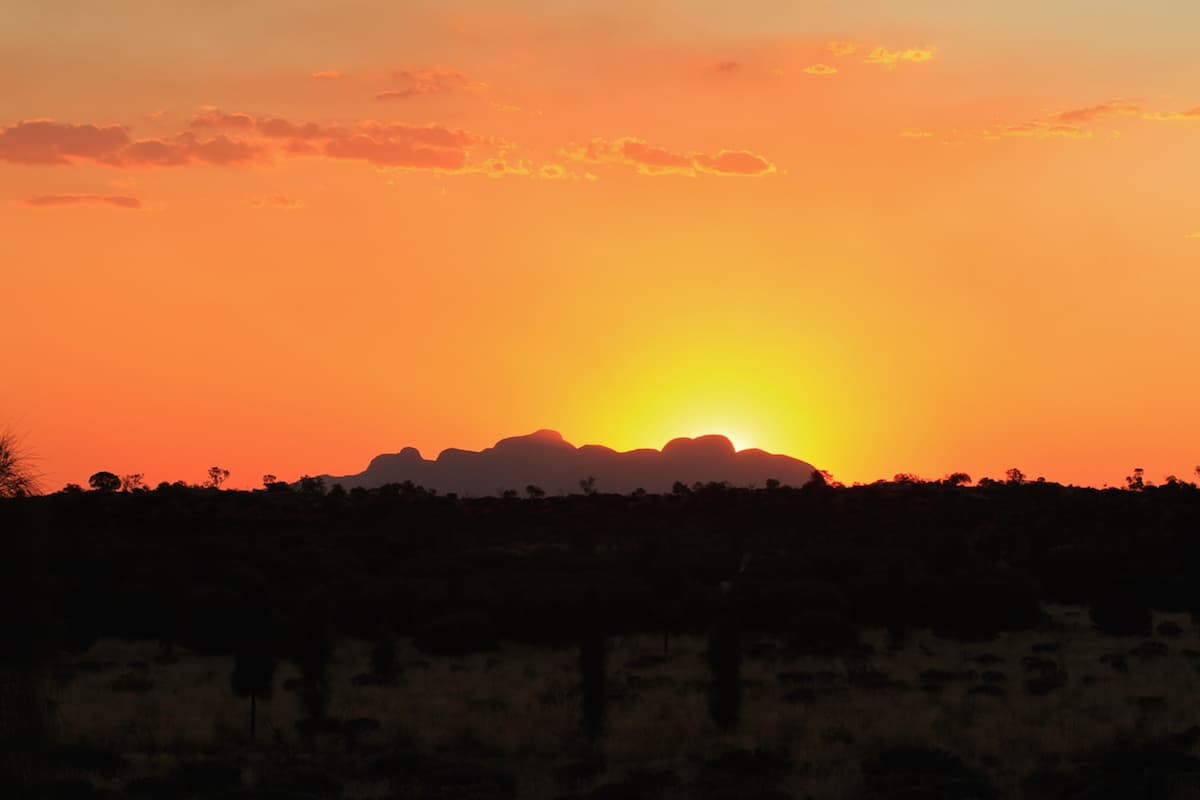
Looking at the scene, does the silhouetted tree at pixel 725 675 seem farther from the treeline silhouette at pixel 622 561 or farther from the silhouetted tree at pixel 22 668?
the silhouetted tree at pixel 22 668

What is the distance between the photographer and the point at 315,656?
3014 cm

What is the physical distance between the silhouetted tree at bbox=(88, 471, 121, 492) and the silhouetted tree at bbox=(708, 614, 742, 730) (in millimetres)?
81778

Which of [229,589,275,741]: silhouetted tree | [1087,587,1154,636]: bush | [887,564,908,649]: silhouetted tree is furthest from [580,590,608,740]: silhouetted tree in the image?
[1087,587,1154,636]: bush

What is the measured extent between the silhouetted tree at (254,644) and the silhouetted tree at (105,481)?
75.4 meters

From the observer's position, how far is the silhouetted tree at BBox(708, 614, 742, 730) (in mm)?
28797

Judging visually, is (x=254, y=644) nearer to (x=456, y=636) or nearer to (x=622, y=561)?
(x=456, y=636)

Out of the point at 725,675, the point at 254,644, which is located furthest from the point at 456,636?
the point at 725,675

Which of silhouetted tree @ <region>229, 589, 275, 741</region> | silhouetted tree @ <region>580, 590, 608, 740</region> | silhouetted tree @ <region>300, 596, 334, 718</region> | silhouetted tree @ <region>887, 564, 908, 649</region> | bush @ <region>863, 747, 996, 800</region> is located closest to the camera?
→ bush @ <region>863, 747, 996, 800</region>

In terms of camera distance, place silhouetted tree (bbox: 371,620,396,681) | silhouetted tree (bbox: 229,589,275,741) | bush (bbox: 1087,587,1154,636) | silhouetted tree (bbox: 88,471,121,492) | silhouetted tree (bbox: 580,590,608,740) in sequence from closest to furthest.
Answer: silhouetted tree (bbox: 580,590,608,740) < silhouetted tree (bbox: 229,589,275,741) < silhouetted tree (bbox: 371,620,396,681) < bush (bbox: 1087,587,1154,636) < silhouetted tree (bbox: 88,471,121,492)

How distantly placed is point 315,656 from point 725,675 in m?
9.38

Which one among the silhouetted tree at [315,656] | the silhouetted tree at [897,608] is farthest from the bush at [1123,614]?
the silhouetted tree at [315,656]

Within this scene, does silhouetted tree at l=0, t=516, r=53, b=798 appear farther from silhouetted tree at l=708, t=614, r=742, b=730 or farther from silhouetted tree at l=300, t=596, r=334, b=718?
silhouetted tree at l=708, t=614, r=742, b=730

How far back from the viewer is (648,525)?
263 feet

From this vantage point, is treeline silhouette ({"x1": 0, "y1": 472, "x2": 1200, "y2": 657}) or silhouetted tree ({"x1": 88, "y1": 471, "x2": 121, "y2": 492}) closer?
treeline silhouette ({"x1": 0, "y1": 472, "x2": 1200, "y2": 657})
